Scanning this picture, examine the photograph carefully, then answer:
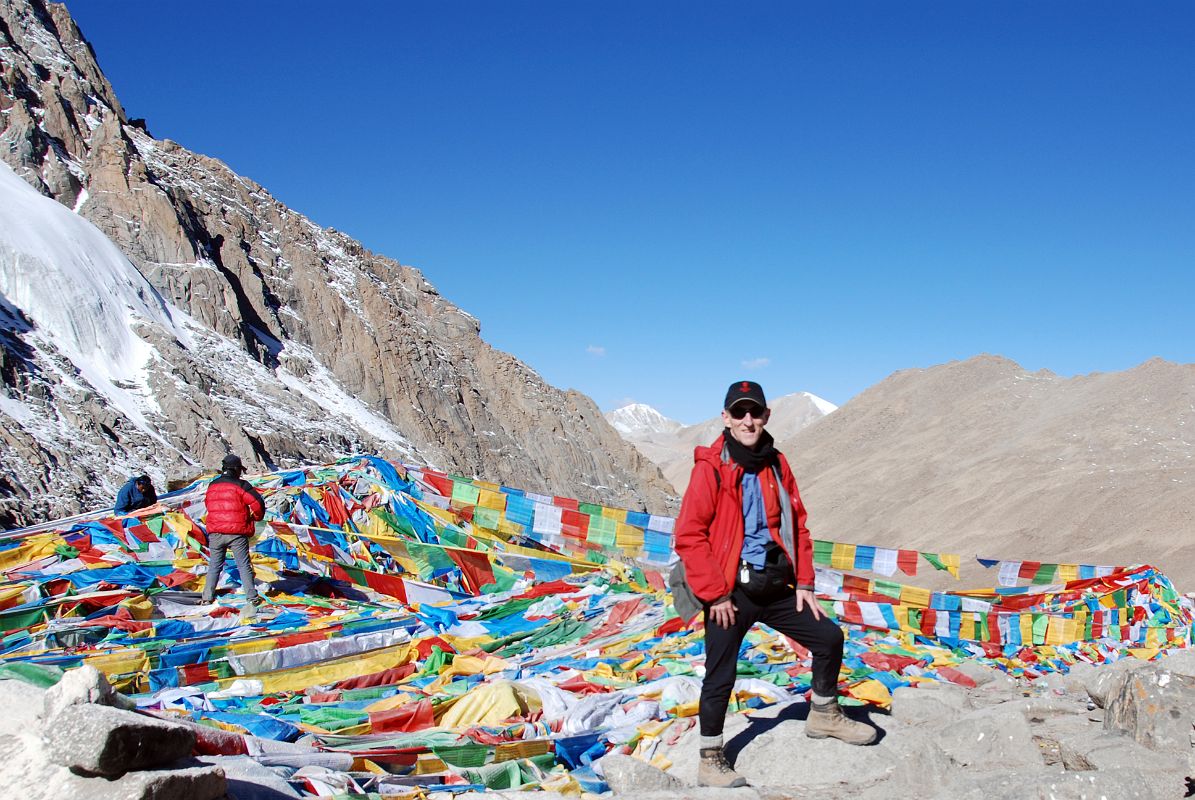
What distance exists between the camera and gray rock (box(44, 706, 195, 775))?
2832 mm

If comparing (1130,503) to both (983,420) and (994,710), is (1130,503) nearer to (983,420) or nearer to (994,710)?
(983,420)

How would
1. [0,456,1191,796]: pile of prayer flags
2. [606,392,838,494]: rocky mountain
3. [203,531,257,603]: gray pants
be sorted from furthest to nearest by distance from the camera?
[606,392,838,494]: rocky mountain < [203,531,257,603]: gray pants < [0,456,1191,796]: pile of prayer flags

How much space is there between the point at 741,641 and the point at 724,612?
0.82 ft

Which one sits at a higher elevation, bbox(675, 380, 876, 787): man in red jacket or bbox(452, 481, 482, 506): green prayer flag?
bbox(452, 481, 482, 506): green prayer flag

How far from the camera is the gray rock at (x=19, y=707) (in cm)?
312

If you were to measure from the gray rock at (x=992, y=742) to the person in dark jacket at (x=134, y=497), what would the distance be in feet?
31.7

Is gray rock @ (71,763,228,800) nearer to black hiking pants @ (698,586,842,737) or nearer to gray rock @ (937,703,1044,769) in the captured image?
black hiking pants @ (698,586,842,737)

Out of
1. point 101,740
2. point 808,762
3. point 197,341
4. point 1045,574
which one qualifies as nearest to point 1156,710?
point 808,762

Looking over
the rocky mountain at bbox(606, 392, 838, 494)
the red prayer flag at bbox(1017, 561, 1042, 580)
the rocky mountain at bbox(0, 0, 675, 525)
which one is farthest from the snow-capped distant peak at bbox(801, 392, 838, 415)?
the red prayer flag at bbox(1017, 561, 1042, 580)

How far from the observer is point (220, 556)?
8.69 m

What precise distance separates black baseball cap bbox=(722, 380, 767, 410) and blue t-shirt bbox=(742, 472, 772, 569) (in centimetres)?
33

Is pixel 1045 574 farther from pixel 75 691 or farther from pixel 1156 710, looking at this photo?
pixel 75 691

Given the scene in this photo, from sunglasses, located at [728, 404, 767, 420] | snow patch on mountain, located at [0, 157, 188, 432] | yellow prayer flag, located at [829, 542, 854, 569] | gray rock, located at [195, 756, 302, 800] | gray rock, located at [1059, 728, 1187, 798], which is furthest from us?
snow patch on mountain, located at [0, 157, 188, 432]

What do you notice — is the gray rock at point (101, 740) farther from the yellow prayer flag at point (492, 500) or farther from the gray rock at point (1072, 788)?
the yellow prayer flag at point (492, 500)
